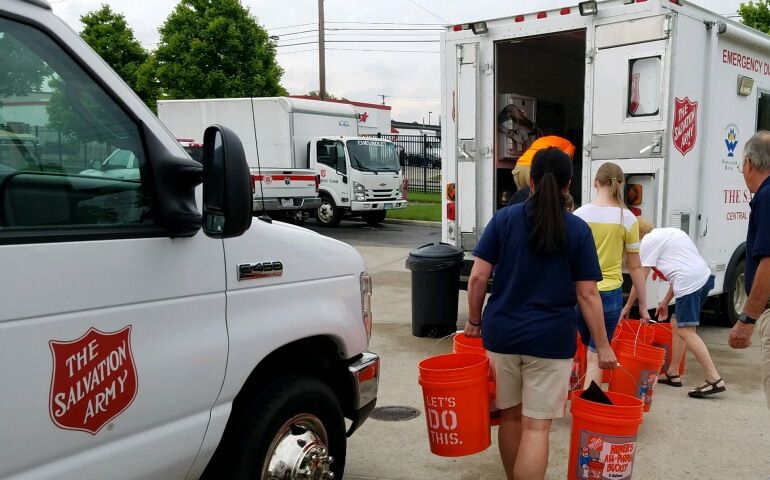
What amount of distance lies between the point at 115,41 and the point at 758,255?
29774 mm

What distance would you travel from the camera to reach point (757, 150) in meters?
3.58

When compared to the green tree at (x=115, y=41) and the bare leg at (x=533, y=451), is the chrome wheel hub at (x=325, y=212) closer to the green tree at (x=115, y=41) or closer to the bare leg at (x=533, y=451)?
the green tree at (x=115, y=41)

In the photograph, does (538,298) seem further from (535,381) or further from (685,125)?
(685,125)

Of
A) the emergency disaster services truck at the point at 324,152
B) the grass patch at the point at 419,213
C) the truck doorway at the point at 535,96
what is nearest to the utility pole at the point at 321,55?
the grass patch at the point at 419,213

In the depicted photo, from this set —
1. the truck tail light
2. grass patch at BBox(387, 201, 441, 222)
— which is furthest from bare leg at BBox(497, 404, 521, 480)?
grass patch at BBox(387, 201, 441, 222)

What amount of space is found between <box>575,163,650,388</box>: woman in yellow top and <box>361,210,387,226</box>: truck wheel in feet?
49.1

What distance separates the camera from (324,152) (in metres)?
18.8

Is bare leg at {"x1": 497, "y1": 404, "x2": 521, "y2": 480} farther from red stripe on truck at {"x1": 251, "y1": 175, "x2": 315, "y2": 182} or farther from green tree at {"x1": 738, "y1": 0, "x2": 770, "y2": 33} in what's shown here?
green tree at {"x1": 738, "y1": 0, "x2": 770, "y2": 33}

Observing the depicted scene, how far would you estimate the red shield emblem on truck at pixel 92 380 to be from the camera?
6.72 feet

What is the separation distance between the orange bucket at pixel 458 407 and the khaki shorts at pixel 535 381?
0.10 m

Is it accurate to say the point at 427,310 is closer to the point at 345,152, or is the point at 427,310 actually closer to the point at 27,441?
the point at 27,441

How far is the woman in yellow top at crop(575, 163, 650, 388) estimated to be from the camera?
15.2 ft

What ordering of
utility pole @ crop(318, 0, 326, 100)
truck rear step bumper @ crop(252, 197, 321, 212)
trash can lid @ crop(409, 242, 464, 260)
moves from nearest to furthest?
trash can lid @ crop(409, 242, 464, 260) → truck rear step bumper @ crop(252, 197, 321, 212) → utility pole @ crop(318, 0, 326, 100)

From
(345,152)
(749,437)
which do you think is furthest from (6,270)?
(345,152)
